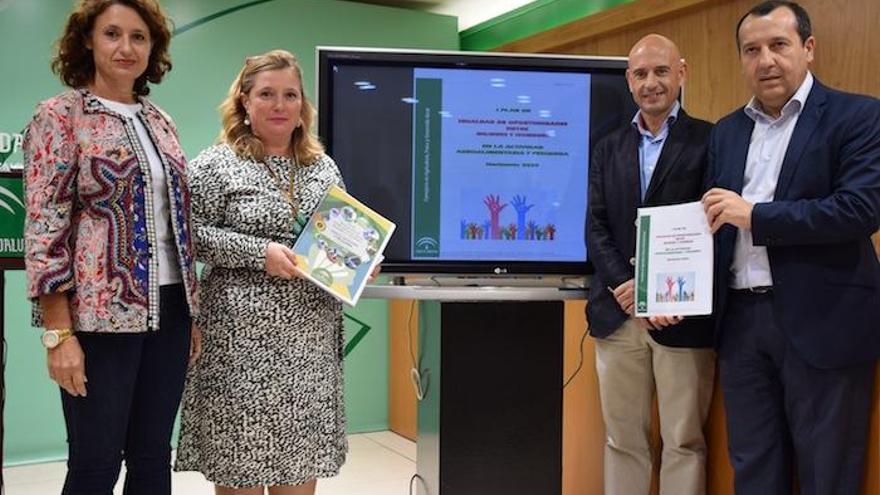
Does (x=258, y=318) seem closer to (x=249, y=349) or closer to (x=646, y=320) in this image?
(x=249, y=349)

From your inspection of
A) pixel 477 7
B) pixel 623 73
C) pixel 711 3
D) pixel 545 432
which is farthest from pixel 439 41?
pixel 545 432

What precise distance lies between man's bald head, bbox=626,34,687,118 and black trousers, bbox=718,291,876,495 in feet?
1.99

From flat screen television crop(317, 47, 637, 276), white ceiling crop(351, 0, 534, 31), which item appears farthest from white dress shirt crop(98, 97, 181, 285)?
white ceiling crop(351, 0, 534, 31)

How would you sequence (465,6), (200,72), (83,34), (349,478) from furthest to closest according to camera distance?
(465,6), (200,72), (349,478), (83,34)

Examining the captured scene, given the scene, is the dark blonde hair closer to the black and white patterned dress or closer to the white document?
the black and white patterned dress

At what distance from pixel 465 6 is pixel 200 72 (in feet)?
5.88

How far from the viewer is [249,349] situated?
2.07m

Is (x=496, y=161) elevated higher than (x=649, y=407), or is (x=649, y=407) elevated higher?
(x=496, y=161)

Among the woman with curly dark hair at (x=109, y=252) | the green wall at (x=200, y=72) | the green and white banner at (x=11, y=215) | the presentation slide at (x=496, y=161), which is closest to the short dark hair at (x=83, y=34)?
the woman with curly dark hair at (x=109, y=252)

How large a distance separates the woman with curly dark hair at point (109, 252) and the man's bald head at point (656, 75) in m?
1.35

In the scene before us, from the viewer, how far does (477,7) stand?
5246 millimetres

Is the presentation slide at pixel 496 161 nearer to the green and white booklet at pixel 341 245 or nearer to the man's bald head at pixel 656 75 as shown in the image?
the man's bald head at pixel 656 75

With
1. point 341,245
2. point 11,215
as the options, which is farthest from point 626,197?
point 11,215

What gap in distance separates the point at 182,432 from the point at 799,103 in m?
1.87
